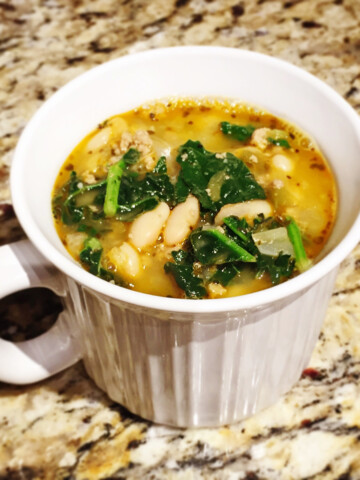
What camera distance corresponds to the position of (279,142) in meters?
1.66

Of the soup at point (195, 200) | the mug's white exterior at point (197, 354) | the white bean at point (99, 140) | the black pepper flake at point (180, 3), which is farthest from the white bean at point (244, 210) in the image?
the black pepper flake at point (180, 3)

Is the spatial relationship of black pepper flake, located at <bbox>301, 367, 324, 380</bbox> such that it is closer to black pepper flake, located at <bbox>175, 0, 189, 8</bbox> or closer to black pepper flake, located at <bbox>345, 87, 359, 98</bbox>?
black pepper flake, located at <bbox>345, 87, 359, 98</bbox>

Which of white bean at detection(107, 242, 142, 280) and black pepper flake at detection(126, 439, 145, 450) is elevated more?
white bean at detection(107, 242, 142, 280)

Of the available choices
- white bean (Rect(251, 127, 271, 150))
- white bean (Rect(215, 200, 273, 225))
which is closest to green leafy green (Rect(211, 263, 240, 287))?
white bean (Rect(215, 200, 273, 225))

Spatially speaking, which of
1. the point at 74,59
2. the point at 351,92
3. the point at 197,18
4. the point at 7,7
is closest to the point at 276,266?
the point at 351,92

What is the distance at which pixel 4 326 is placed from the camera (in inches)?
71.8

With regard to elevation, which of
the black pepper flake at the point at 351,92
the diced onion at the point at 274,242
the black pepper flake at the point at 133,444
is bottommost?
the black pepper flake at the point at 133,444

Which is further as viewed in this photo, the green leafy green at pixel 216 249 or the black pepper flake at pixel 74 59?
the black pepper flake at pixel 74 59

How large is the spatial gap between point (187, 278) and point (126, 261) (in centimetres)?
15

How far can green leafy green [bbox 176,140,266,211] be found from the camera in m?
1.49

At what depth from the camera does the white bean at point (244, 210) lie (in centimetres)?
143

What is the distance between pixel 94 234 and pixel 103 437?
0.54 metres

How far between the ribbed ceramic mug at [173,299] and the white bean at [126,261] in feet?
0.39

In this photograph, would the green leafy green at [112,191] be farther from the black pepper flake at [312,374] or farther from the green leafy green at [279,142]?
the black pepper flake at [312,374]
